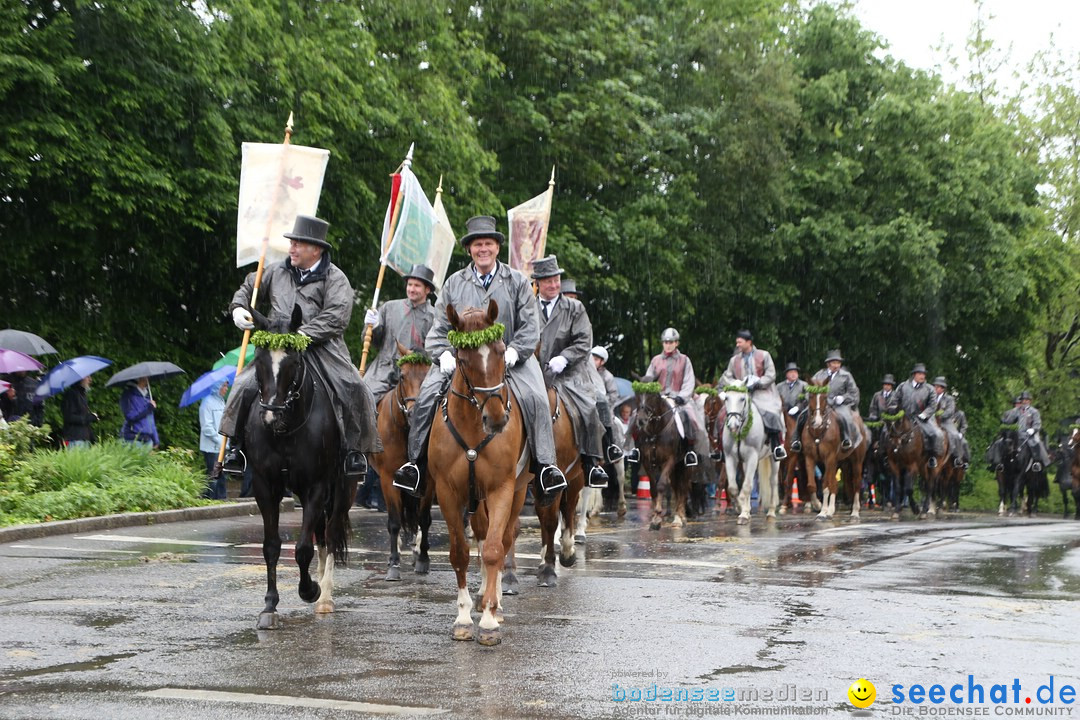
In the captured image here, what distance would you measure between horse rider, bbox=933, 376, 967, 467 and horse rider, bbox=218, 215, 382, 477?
2139 centimetres

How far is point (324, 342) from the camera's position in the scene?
1048cm

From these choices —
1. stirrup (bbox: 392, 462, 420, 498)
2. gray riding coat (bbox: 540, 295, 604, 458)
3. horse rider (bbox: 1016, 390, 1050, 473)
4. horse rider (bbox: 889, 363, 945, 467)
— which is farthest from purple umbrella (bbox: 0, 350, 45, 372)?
horse rider (bbox: 1016, 390, 1050, 473)

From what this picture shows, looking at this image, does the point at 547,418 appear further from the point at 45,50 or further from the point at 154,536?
the point at 45,50

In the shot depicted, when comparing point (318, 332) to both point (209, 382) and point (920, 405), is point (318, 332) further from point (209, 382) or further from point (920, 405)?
point (920, 405)

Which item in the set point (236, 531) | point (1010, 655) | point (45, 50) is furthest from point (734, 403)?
point (1010, 655)

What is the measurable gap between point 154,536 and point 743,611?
26.7 ft

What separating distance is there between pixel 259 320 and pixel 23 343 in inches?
489

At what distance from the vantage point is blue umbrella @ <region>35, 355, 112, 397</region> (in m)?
20.8

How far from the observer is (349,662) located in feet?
27.0

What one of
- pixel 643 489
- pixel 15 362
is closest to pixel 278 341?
pixel 15 362

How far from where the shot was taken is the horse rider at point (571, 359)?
41.3ft

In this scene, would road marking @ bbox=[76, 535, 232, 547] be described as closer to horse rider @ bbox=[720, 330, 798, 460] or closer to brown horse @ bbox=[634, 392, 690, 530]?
brown horse @ bbox=[634, 392, 690, 530]

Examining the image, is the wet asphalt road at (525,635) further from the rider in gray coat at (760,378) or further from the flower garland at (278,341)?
the rider in gray coat at (760,378)

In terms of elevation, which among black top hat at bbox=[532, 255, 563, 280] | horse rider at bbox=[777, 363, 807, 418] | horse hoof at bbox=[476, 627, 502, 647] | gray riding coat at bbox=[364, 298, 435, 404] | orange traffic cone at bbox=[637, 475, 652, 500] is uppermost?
horse rider at bbox=[777, 363, 807, 418]
